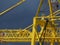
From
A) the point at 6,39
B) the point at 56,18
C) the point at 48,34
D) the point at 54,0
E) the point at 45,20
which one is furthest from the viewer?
the point at 54,0

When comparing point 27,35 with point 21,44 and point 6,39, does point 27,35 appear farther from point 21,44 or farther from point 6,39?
point 21,44

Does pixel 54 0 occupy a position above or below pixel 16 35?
above

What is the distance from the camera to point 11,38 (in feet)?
110

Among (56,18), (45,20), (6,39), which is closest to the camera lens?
(45,20)

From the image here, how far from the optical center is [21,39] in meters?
34.9

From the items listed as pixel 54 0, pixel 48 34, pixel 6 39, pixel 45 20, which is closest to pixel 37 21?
pixel 45 20

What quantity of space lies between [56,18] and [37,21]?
2.31m

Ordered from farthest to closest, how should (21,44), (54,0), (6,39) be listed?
(21,44) < (54,0) < (6,39)

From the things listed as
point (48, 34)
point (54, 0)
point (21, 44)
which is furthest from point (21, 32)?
point (21, 44)

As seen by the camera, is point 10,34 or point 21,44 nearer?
point 10,34

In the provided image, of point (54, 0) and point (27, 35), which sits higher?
point (54, 0)

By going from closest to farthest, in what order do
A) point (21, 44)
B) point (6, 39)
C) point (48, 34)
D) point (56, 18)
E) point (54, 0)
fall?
point (56, 18) → point (48, 34) → point (6, 39) → point (54, 0) → point (21, 44)

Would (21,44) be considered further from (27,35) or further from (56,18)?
(56,18)

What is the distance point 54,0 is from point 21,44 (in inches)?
616
